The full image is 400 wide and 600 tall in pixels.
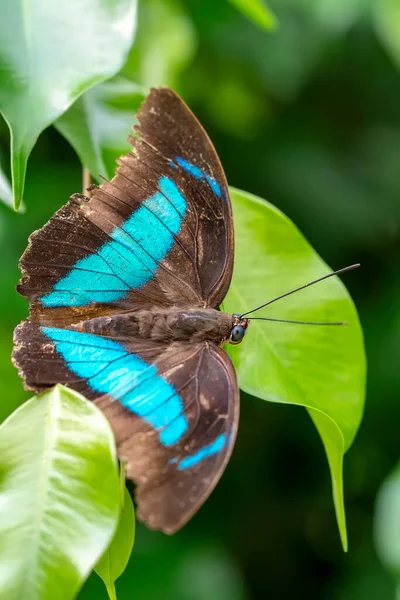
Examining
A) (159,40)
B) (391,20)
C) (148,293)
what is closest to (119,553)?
(148,293)

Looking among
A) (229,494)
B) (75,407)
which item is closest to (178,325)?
(75,407)

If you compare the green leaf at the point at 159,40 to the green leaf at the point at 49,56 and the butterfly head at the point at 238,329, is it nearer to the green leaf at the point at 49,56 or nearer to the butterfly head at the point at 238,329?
the green leaf at the point at 49,56

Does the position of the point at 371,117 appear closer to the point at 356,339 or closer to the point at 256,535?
the point at 256,535

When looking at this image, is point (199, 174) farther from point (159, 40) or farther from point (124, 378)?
point (159, 40)

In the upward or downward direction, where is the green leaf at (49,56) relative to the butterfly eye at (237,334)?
upward

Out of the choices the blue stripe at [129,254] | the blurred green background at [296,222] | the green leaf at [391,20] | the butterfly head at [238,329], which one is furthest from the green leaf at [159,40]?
the butterfly head at [238,329]

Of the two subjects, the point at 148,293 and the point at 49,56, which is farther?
the point at 148,293

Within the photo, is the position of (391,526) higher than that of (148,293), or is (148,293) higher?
(148,293)
